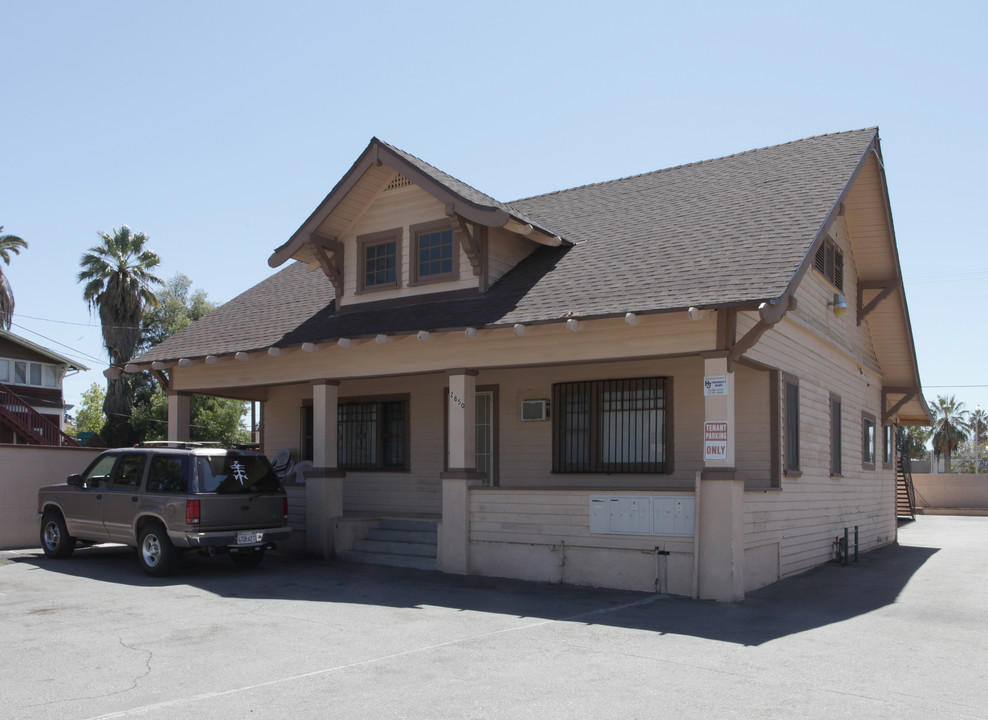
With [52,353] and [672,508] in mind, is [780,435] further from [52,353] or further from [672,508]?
[52,353]

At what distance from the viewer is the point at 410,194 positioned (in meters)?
14.7

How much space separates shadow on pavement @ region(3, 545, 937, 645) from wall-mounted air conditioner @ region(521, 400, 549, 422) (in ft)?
10.2

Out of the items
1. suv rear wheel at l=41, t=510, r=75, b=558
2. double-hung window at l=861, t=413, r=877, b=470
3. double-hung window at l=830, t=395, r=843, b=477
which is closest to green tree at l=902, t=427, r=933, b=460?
double-hung window at l=861, t=413, r=877, b=470

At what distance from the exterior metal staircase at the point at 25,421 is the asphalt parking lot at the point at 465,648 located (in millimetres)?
20686

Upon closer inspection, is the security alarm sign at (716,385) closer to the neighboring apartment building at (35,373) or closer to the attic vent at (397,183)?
the attic vent at (397,183)

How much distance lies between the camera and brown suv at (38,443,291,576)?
38.6ft

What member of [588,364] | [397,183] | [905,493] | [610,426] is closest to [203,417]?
[905,493]

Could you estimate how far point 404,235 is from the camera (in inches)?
579

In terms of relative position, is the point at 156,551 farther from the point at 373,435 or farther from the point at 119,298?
the point at 119,298

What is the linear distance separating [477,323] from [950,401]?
80.1 meters

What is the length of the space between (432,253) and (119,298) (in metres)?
27.1

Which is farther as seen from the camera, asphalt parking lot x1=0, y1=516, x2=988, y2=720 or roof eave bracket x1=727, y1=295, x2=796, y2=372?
roof eave bracket x1=727, y1=295, x2=796, y2=372

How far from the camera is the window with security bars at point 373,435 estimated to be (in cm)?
1658

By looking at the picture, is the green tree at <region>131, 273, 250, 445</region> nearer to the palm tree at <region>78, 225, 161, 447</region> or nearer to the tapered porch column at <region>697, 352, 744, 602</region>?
the palm tree at <region>78, 225, 161, 447</region>
